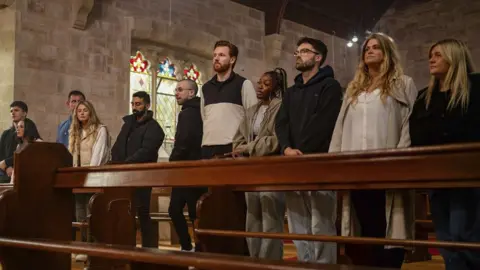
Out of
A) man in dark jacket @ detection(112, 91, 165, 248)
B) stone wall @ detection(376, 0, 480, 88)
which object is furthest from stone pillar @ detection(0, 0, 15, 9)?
stone wall @ detection(376, 0, 480, 88)

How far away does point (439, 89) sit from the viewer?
259cm

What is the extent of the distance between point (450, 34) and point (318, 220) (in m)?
8.79

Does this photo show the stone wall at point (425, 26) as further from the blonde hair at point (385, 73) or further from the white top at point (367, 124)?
the white top at point (367, 124)

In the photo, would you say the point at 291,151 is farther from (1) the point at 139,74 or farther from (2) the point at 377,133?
(1) the point at 139,74

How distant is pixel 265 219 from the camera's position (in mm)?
3049

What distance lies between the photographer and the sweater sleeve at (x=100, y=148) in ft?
14.2

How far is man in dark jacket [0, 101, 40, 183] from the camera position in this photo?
5.36m

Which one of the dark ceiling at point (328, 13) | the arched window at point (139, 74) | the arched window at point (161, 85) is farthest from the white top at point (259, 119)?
the dark ceiling at point (328, 13)

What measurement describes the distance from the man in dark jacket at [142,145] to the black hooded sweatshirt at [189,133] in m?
0.28

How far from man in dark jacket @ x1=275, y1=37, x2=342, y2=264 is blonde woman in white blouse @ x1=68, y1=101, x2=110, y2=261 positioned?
6.08ft

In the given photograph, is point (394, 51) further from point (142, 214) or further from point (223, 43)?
point (142, 214)

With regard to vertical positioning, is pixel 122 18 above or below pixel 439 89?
above

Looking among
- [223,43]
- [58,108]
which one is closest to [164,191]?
[58,108]

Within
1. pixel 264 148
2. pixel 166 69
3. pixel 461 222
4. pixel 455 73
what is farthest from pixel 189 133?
pixel 166 69
